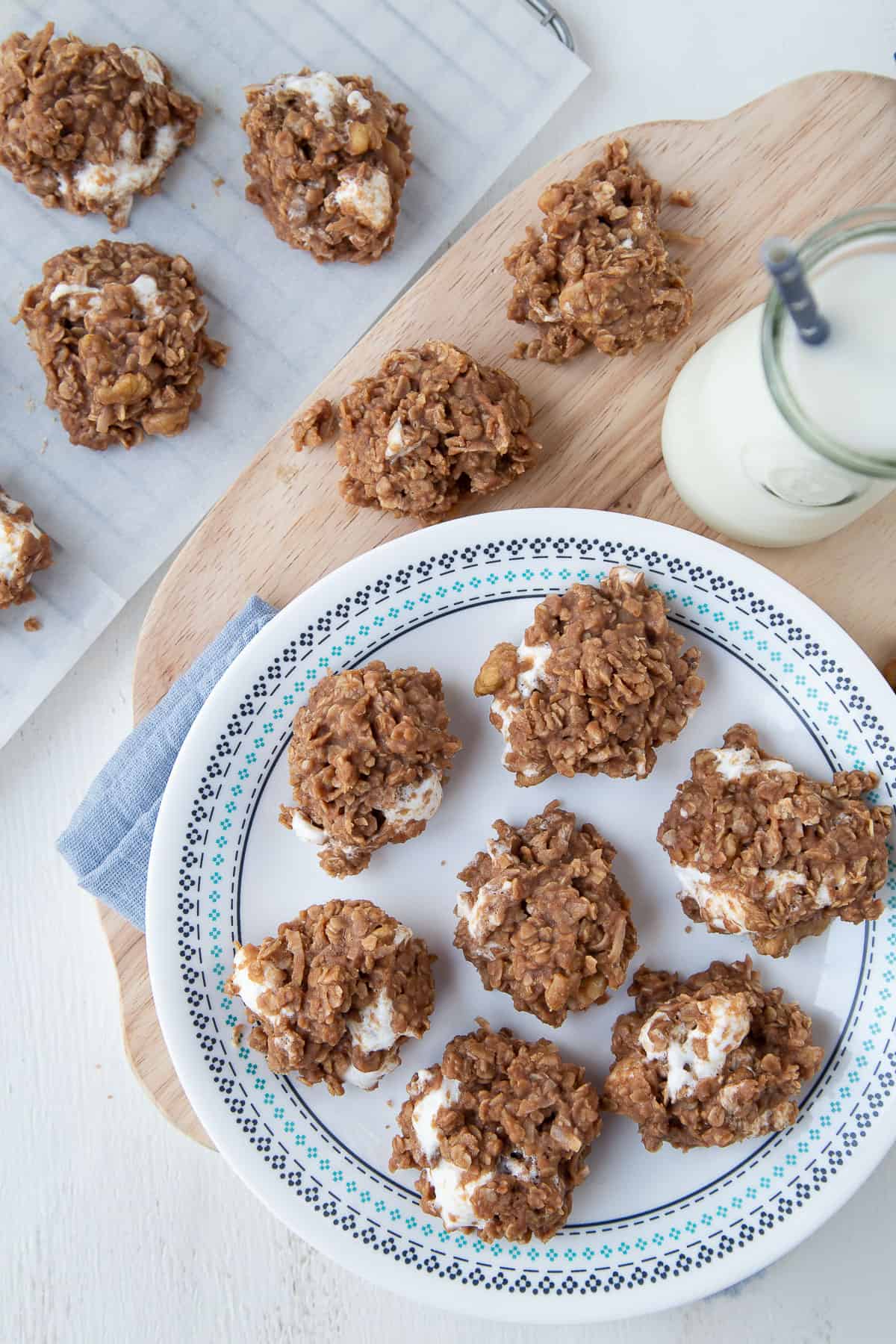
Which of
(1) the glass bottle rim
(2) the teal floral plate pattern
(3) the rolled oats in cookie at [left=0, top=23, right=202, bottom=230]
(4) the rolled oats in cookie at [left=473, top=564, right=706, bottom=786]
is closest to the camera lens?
(1) the glass bottle rim

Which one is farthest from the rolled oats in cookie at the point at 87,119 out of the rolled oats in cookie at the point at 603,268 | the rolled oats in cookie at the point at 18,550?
the rolled oats in cookie at the point at 603,268

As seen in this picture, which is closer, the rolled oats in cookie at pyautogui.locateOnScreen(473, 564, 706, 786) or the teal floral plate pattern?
the rolled oats in cookie at pyautogui.locateOnScreen(473, 564, 706, 786)

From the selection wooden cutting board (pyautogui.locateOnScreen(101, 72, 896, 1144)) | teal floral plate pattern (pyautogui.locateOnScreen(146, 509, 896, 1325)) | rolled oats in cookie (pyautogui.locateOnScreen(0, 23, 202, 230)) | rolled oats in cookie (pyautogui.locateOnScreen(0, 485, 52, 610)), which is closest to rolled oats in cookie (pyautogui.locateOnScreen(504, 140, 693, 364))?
wooden cutting board (pyautogui.locateOnScreen(101, 72, 896, 1144))

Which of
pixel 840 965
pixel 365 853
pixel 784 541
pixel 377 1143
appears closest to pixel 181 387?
pixel 365 853

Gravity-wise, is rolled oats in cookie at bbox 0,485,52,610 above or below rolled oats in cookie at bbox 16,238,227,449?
below

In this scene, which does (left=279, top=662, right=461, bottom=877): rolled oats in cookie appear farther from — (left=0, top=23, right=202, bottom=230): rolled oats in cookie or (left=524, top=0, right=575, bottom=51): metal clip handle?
(left=524, top=0, right=575, bottom=51): metal clip handle

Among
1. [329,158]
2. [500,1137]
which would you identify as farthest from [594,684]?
[329,158]

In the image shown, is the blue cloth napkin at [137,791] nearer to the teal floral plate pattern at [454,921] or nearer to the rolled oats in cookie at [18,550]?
the teal floral plate pattern at [454,921]
